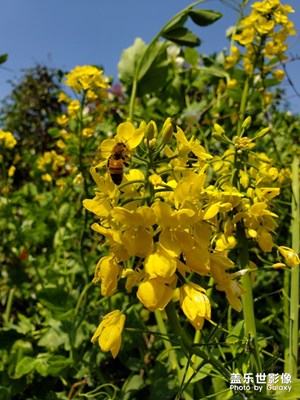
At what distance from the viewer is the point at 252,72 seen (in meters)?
1.68

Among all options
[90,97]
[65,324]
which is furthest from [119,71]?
[65,324]

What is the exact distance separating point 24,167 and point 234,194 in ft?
10.0

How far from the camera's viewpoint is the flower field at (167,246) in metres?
0.75

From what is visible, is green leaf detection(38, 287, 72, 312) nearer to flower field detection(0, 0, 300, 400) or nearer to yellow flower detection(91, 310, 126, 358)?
flower field detection(0, 0, 300, 400)

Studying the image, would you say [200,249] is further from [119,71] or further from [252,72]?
[119,71]

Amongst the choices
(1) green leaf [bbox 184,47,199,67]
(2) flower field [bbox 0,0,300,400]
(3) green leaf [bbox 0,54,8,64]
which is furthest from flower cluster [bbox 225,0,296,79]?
(3) green leaf [bbox 0,54,8,64]

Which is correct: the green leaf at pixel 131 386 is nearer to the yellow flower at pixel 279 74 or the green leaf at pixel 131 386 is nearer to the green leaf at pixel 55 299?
the green leaf at pixel 55 299

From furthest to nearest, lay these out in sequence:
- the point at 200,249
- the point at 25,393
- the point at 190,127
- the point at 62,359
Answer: the point at 190,127 → the point at 25,393 → the point at 62,359 → the point at 200,249

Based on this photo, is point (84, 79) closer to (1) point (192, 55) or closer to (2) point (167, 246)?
(1) point (192, 55)

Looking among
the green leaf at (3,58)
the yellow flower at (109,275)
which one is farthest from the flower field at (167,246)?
the green leaf at (3,58)

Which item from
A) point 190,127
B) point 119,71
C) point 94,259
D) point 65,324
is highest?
point 119,71

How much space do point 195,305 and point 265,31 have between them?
3.92 ft

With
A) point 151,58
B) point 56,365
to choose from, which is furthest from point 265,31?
point 56,365

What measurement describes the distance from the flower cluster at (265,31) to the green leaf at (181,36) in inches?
9.6
